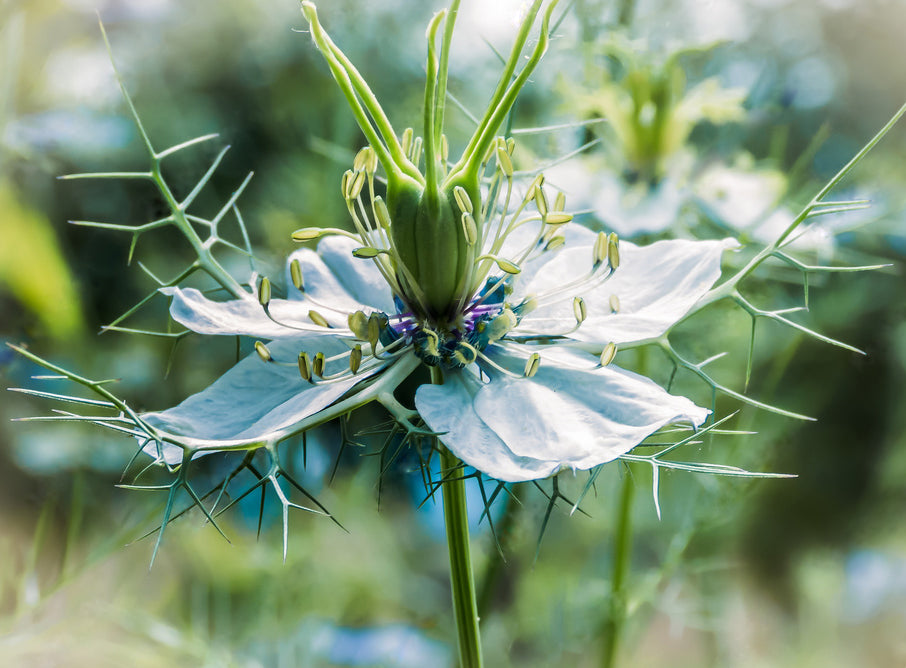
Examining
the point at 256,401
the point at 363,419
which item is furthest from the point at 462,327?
the point at 363,419

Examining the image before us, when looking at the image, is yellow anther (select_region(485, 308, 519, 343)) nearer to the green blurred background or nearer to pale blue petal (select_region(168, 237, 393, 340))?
pale blue petal (select_region(168, 237, 393, 340))

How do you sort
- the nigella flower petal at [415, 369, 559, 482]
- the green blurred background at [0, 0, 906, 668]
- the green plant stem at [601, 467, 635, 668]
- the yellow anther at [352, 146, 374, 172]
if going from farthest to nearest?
the green blurred background at [0, 0, 906, 668] < the green plant stem at [601, 467, 635, 668] < the yellow anther at [352, 146, 374, 172] < the nigella flower petal at [415, 369, 559, 482]

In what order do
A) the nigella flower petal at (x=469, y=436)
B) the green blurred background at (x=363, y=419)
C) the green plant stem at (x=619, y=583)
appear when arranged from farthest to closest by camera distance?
1. the green blurred background at (x=363, y=419)
2. the green plant stem at (x=619, y=583)
3. the nigella flower petal at (x=469, y=436)

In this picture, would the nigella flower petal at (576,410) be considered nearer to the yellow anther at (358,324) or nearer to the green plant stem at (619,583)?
the yellow anther at (358,324)

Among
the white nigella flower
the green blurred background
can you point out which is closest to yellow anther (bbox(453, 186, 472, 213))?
the white nigella flower

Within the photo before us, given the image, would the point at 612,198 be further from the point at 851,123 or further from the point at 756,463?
the point at 851,123

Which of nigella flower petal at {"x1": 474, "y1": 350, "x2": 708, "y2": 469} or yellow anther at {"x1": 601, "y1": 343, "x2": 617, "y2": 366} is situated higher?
yellow anther at {"x1": 601, "y1": 343, "x2": 617, "y2": 366}

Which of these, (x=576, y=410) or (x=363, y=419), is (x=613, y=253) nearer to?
(x=576, y=410)

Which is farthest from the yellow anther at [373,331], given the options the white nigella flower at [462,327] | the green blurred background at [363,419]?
the green blurred background at [363,419]

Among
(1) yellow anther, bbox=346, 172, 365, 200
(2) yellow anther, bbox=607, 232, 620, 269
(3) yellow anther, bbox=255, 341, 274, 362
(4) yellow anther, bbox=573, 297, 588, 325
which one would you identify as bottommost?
(3) yellow anther, bbox=255, 341, 274, 362
